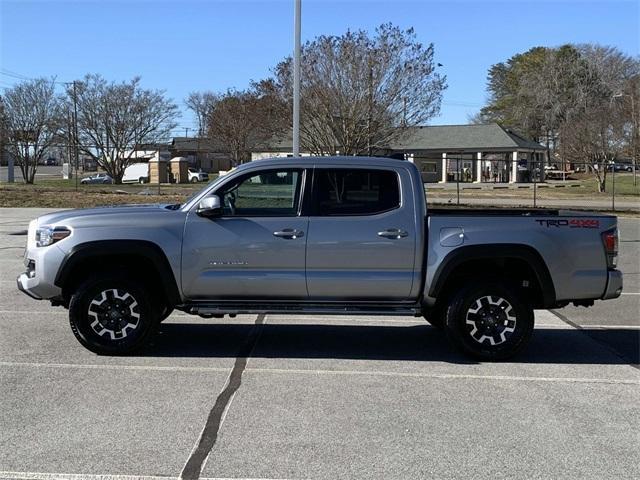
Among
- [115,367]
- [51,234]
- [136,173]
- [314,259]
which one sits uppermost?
[136,173]

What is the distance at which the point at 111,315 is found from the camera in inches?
258

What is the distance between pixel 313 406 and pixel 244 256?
1.76m

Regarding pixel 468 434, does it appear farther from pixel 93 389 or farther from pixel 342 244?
pixel 93 389

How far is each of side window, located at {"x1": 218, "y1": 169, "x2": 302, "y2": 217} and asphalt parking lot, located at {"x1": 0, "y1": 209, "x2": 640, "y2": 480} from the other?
1.45 meters

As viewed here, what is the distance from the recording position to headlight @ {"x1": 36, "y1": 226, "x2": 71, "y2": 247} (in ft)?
21.2

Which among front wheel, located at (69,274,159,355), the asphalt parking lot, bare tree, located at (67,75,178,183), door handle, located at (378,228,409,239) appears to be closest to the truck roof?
door handle, located at (378,228,409,239)

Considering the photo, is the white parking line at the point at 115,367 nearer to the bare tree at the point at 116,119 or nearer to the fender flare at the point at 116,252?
the fender flare at the point at 116,252

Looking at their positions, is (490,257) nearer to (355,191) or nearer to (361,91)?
(355,191)

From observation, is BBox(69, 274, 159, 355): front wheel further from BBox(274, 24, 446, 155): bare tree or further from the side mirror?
BBox(274, 24, 446, 155): bare tree

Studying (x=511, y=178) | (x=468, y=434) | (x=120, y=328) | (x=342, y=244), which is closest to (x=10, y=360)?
(x=120, y=328)

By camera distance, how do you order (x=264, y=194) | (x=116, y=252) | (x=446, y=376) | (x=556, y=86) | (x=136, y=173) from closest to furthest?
(x=446, y=376) → (x=116, y=252) → (x=264, y=194) → (x=136, y=173) → (x=556, y=86)

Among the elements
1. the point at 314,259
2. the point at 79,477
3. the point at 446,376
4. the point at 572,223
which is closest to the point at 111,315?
the point at 314,259

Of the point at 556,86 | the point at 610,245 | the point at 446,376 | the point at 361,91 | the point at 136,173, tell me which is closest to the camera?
the point at 446,376

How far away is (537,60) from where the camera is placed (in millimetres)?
84125
